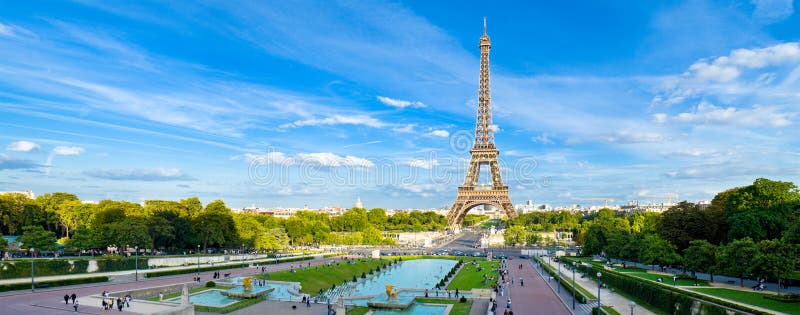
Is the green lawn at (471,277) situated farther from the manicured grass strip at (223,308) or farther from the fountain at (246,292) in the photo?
the manicured grass strip at (223,308)

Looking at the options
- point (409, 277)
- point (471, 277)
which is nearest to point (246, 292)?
point (409, 277)

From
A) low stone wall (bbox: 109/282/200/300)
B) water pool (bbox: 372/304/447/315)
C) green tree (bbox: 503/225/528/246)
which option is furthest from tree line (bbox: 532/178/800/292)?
low stone wall (bbox: 109/282/200/300)

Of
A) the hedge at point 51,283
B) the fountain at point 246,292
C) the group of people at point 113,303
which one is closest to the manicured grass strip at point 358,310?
the fountain at point 246,292

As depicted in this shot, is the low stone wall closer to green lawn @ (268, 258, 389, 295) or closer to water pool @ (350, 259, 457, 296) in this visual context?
green lawn @ (268, 258, 389, 295)

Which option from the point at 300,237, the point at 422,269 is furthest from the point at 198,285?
the point at 300,237

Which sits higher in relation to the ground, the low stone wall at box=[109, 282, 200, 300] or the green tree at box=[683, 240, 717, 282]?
the green tree at box=[683, 240, 717, 282]

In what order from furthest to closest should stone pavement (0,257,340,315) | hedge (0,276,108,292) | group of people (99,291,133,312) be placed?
hedge (0,276,108,292)
group of people (99,291,133,312)
stone pavement (0,257,340,315)

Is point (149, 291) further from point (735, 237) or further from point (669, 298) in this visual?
point (735, 237)
